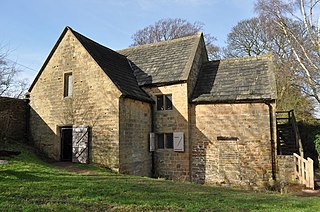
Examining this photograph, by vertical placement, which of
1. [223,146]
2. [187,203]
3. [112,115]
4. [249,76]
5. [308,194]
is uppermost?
[249,76]

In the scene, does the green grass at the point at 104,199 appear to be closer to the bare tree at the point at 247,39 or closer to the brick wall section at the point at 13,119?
the brick wall section at the point at 13,119

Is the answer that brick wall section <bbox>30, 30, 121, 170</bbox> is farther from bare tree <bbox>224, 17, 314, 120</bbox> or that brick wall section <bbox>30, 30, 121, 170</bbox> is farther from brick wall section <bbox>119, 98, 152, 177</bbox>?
bare tree <bbox>224, 17, 314, 120</bbox>

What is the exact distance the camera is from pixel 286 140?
53.6ft

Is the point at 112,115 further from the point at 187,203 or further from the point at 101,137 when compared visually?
the point at 187,203

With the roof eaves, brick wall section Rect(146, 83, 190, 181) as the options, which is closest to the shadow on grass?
brick wall section Rect(146, 83, 190, 181)

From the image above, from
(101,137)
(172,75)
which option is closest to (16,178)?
(101,137)

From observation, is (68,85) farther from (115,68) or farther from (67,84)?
(115,68)

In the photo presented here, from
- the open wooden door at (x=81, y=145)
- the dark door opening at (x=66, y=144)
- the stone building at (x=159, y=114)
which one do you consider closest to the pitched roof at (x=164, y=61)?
the stone building at (x=159, y=114)

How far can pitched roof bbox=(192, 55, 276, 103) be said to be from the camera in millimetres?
13984

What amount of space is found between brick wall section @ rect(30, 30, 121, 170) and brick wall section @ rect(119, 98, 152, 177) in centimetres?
39

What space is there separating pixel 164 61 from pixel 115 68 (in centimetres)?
354

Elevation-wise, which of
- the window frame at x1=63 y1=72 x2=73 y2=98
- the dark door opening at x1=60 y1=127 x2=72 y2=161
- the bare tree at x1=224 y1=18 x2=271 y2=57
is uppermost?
the bare tree at x1=224 y1=18 x2=271 y2=57

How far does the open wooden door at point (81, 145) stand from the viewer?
45.4 ft

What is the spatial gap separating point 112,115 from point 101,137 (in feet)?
4.73
